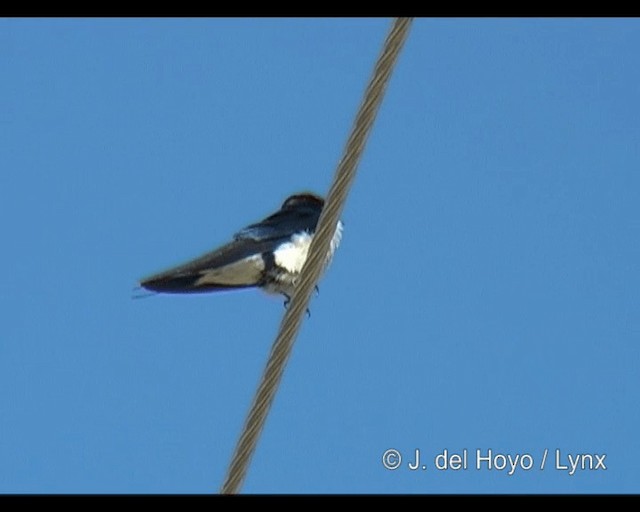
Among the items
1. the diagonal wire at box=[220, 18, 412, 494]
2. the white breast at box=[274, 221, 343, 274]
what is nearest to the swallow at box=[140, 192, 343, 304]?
the white breast at box=[274, 221, 343, 274]

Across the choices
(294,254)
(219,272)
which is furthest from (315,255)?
(294,254)

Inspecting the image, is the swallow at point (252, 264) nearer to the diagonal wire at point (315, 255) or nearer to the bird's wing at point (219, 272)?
the bird's wing at point (219, 272)

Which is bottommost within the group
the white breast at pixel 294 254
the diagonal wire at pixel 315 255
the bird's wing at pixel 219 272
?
the diagonal wire at pixel 315 255

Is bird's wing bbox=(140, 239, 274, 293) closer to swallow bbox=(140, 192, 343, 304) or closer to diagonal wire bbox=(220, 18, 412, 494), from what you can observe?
swallow bbox=(140, 192, 343, 304)

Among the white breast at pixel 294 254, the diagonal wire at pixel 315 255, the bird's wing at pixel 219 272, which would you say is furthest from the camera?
the white breast at pixel 294 254

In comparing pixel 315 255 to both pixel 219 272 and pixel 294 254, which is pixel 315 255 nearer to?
pixel 219 272

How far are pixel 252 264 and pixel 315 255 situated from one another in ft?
8.02

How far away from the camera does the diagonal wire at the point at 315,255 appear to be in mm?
2393

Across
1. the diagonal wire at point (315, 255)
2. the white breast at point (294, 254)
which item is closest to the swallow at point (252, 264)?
the white breast at point (294, 254)

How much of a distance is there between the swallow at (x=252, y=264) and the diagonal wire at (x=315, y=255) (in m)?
1.98
